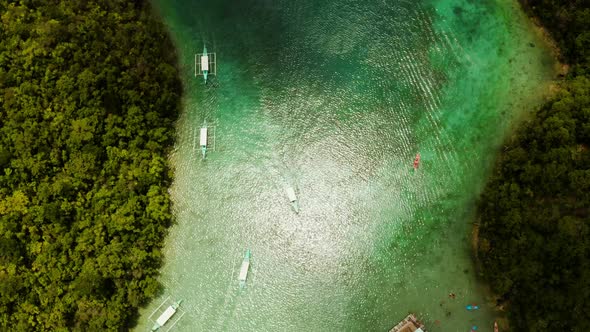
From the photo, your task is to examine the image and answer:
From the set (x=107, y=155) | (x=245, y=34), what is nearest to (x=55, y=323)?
(x=107, y=155)

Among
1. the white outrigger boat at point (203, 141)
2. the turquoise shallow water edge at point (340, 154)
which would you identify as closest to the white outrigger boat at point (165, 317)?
the turquoise shallow water edge at point (340, 154)

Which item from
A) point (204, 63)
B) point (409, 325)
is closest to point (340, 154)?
point (204, 63)

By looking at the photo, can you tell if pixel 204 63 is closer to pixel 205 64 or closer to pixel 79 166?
pixel 205 64

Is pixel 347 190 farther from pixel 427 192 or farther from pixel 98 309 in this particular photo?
pixel 98 309

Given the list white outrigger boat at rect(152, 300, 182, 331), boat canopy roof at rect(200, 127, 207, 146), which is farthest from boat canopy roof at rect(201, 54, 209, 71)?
white outrigger boat at rect(152, 300, 182, 331)

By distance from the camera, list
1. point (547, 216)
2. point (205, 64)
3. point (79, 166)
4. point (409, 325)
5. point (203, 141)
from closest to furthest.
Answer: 1. point (547, 216)
2. point (409, 325)
3. point (79, 166)
4. point (203, 141)
5. point (205, 64)

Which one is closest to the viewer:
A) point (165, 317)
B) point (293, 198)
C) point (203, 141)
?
point (165, 317)

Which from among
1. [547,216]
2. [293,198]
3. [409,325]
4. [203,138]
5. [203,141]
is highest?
[547,216]

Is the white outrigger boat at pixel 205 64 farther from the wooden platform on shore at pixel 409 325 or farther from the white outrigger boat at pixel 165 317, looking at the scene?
the wooden platform on shore at pixel 409 325
